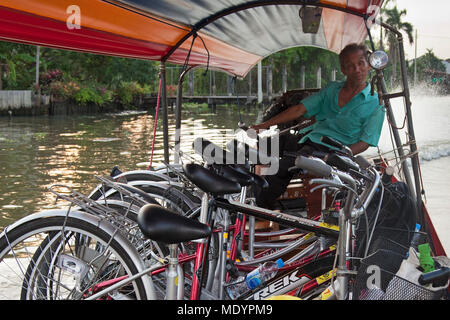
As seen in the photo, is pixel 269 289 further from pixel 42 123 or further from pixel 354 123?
pixel 42 123

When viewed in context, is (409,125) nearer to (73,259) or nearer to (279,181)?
(279,181)

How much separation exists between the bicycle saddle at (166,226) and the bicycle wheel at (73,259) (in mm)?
455

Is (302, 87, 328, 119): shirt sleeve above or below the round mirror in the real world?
below

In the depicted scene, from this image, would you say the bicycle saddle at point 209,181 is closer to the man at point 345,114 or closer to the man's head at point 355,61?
the man at point 345,114

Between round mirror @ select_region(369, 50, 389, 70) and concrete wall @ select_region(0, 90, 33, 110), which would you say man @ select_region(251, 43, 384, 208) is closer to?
round mirror @ select_region(369, 50, 389, 70)

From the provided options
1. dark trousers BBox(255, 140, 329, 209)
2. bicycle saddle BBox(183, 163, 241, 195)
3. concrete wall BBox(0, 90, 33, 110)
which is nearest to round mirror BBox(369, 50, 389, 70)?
bicycle saddle BBox(183, 163, 241, 195)

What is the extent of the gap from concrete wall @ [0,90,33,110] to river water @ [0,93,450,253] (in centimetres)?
100

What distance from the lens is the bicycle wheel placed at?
246 centimetres

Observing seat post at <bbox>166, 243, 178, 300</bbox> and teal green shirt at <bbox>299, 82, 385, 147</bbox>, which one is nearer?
seat post at <bbox>166, 243, 178, 300</bbox>

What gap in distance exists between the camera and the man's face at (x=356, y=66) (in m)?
4.32

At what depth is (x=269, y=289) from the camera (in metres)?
2.80

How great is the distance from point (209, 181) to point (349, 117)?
88.0 inches

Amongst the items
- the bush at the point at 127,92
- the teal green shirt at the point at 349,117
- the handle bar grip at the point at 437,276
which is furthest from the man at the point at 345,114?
the bush at the point at 127,92
